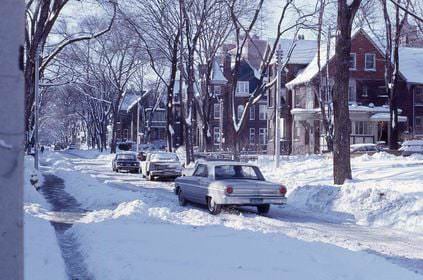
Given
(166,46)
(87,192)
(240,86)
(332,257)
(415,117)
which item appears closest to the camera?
(332,257)

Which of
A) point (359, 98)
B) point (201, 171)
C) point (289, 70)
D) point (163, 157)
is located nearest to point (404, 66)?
point (359, 98)

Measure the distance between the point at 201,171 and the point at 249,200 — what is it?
2.52m

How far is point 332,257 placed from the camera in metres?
8.82

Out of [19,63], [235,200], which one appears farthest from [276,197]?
[19,63]

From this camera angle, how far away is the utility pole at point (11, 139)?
296cm

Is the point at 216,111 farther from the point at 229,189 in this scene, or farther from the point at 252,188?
the point at 229,189

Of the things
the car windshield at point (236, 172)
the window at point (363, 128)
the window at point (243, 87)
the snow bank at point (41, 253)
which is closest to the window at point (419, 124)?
the window at point (363, 128)

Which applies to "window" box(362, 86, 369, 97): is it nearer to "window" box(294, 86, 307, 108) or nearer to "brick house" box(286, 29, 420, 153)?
"brick house" box(286, 29, 420, 153)

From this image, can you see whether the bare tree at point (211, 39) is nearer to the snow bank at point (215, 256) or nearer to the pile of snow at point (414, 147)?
the pile of snow at point (414, 147)

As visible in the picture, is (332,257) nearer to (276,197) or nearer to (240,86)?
(276,197)

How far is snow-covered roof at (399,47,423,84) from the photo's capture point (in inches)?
2271

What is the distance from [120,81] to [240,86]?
2880cm

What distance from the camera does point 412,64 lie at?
60.0 metres

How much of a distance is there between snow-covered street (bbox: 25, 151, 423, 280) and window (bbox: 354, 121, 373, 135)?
1253 inches
